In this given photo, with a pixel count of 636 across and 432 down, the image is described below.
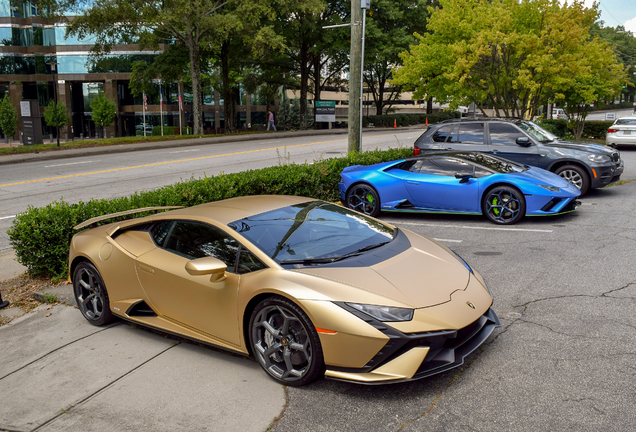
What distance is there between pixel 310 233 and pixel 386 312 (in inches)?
45.7

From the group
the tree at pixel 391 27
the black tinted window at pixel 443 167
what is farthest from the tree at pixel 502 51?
the tree at pixel 391 27

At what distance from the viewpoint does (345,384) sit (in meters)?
3.94

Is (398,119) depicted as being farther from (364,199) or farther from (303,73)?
(364,199)

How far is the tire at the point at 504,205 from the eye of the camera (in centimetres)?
905

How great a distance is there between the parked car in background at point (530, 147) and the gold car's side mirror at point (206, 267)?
917cm

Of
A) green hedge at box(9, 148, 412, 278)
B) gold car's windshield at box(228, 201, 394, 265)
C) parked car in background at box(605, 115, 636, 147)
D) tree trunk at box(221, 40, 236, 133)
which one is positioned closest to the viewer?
gold car's windshield at box(228, 201, 394, 265)

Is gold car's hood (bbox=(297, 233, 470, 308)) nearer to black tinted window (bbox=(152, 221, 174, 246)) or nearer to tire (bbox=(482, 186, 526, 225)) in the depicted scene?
black tinted window (bbox=(152, 221, 174, 246))

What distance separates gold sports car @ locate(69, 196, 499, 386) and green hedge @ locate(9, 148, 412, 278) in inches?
53.0

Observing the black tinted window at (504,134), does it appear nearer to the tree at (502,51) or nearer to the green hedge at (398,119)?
the tree at (502,51)

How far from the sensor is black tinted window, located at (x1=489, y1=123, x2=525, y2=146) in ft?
39.4

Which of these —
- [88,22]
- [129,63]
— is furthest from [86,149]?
[129,63]

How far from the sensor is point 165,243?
15.8ft

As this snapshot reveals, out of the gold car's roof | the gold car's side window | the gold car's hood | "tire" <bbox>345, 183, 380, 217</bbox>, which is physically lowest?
"tire" <bbox>345, 183, 380, 217</bbox>

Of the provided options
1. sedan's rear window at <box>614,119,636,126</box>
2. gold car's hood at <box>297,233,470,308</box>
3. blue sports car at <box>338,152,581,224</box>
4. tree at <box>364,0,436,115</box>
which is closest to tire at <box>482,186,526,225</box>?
blue sports car at <box>338,152,581,224</box>
